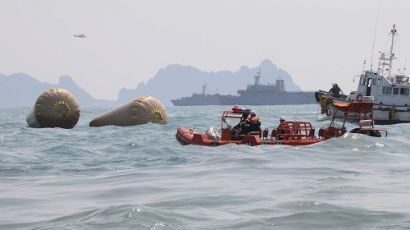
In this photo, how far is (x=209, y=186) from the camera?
1349 cm

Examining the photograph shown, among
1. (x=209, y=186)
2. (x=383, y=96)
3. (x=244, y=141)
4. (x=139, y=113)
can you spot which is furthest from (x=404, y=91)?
(x=209, y=186)

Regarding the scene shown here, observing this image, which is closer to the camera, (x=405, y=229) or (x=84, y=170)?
(x=405, y=229)

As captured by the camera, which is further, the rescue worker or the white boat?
the white boat

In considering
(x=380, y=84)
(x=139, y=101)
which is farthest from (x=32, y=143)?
(x=380, y=84)

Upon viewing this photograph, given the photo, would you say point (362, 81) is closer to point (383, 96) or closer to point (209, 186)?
point (383, 96)

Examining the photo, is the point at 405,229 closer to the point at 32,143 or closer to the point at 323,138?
the point at 323,138

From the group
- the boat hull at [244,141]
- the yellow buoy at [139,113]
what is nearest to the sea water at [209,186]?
the boat hull at [244,141]

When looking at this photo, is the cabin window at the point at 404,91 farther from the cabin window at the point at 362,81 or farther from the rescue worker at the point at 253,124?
the rescue worker at the point at 253,124

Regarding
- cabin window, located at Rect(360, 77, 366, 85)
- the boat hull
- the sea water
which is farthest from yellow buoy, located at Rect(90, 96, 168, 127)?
cabin window, located at Rect(360, 77, 366, 85)

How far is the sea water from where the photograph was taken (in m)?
9.82

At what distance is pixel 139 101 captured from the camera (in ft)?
124

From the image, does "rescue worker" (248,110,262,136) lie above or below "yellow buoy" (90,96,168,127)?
above

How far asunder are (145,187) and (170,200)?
1904 mm

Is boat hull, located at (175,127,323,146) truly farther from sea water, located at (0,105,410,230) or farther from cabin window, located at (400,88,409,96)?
cabin window, located at (400,88,409,96)
